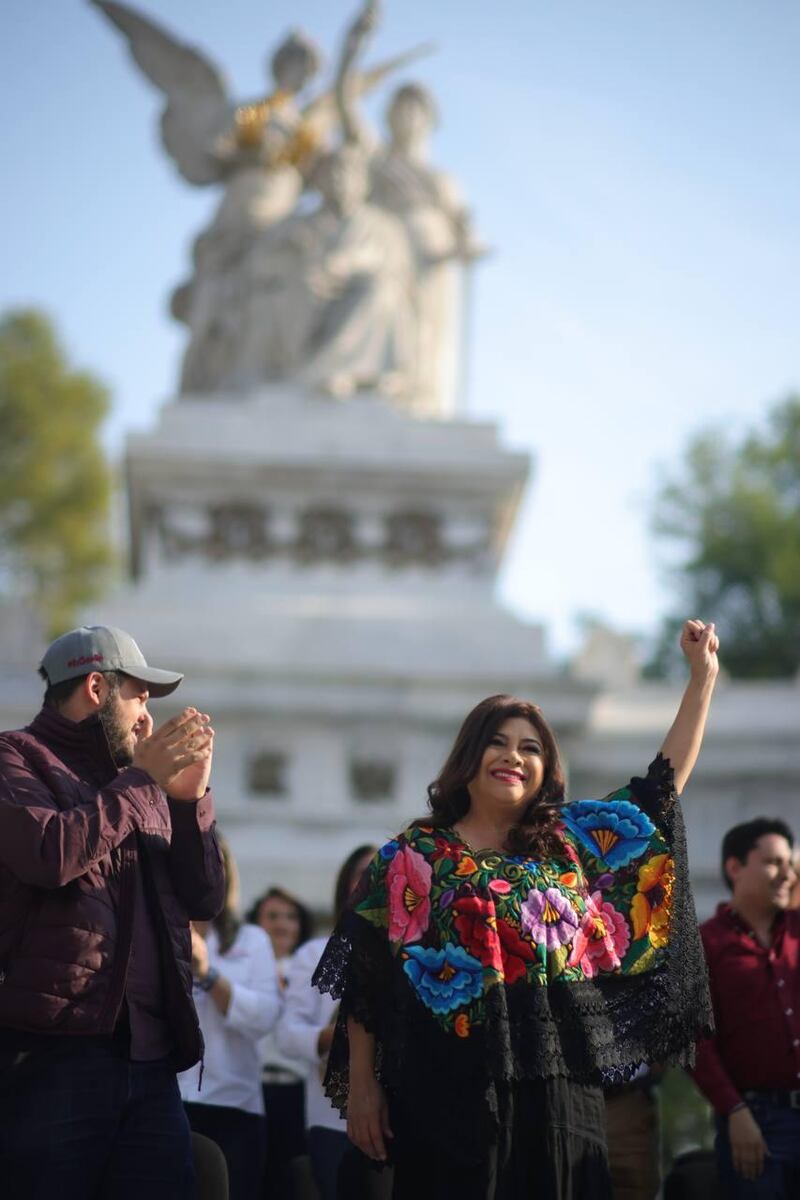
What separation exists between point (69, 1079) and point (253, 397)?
10584 millimetres

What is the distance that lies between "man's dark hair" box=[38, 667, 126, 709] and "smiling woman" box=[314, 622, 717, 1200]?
752 mm

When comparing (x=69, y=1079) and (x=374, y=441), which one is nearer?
(x=69, y=1079)

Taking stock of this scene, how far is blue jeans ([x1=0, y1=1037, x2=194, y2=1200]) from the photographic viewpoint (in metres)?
3.49

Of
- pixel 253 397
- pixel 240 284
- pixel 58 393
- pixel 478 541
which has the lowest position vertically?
pixel 478 541

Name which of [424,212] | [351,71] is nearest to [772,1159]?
[424,212]

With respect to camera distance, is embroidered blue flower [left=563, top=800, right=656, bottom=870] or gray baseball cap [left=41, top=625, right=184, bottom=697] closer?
gray baseball cap [left=41, top=625, right=184, bottom=697]

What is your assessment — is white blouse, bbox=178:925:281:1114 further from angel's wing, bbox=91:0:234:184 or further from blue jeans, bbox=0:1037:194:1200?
angel's wing, bbox=91:0:234:184

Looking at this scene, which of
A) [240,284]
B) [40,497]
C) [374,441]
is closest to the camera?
[374,441]

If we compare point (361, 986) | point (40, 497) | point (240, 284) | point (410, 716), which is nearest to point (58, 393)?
point (40, 497)

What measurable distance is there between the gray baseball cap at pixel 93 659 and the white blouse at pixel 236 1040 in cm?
178

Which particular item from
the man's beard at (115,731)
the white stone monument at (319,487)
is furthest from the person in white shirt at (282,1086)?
the white stone monument at (319,487)

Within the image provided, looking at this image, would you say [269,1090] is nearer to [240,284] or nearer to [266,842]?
[266,842]

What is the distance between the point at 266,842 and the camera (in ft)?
39.0

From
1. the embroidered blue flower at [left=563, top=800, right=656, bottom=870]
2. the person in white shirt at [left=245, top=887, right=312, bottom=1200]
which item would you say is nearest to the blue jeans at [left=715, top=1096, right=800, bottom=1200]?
the embroidered blue flower at [left=563, top=800, right=656, bottom=870]
